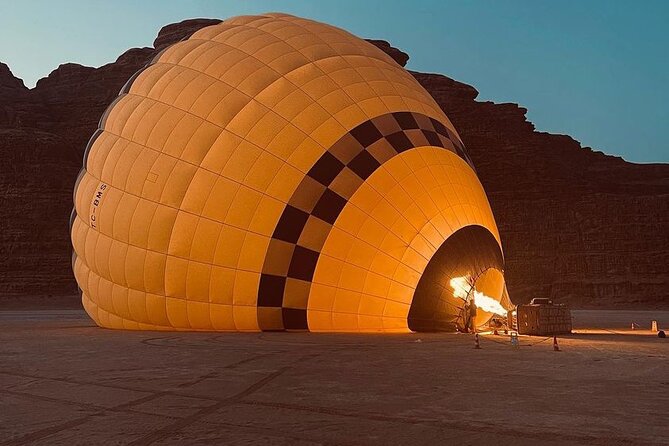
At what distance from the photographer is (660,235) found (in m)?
59.1

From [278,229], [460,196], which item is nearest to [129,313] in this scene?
[278,229]

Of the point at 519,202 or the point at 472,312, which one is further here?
the point at 519,202

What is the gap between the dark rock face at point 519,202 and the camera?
54688 millimetres

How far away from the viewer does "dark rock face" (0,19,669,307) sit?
179 ft

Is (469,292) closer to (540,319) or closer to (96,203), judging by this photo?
(540,319)

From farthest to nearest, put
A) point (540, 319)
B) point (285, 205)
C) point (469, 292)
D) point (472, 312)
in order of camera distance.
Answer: point (540, 319) < point (472, 312) < point (469, 292) < point (285, 205)

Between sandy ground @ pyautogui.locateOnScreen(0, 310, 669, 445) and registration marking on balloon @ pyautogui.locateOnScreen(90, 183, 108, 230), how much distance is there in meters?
3.34

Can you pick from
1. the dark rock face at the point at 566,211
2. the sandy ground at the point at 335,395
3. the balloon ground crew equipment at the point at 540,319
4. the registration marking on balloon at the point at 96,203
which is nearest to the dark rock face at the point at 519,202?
the dark rock face at the point at 566,211

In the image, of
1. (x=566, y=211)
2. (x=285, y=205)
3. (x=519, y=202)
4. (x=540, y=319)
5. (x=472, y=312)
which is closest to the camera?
(x=285, y=205)

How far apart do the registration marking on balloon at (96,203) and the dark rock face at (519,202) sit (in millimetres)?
44629

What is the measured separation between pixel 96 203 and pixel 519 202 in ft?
199

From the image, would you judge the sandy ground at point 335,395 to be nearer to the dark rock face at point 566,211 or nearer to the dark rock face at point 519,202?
the dark rock face at point 519,202

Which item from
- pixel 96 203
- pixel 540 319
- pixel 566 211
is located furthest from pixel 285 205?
pixel 566 211

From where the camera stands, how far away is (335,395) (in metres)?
5.35
